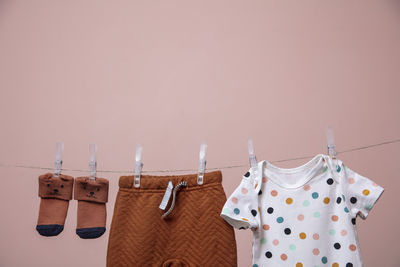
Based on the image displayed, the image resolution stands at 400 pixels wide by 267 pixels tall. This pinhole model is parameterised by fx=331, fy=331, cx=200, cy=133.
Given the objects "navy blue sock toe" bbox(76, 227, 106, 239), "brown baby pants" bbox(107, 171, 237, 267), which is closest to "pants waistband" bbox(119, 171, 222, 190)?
"brown baby pants" bbox(107, 171, 237, 267)

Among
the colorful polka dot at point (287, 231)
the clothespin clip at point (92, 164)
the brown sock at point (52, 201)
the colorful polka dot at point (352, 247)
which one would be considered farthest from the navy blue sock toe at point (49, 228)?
the colorful polka dot at point (352, 247)

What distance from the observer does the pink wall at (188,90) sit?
1.59 m

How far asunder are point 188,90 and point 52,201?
2.64 ft

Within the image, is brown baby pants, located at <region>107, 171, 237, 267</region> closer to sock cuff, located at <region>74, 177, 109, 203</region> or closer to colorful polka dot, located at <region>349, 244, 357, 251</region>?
sock cuff, located at <region>74, 177, 109, 203</region>

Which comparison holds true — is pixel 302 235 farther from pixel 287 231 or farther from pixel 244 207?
pixel 244 207

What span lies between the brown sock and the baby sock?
5 centimetres

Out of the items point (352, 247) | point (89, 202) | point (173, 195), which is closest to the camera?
point (352, 247)

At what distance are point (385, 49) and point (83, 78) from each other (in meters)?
1.54

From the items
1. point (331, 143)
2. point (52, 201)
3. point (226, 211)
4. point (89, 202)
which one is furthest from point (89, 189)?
point (331, 143)

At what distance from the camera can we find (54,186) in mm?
1280

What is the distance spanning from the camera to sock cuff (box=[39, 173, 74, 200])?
4.19 ft

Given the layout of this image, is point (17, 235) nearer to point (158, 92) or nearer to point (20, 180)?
point (20, 180)

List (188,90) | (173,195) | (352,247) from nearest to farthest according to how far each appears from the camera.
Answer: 1. (352,247)
2. (173,195)
3. (188,90)

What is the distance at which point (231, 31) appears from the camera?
1.74 meters
